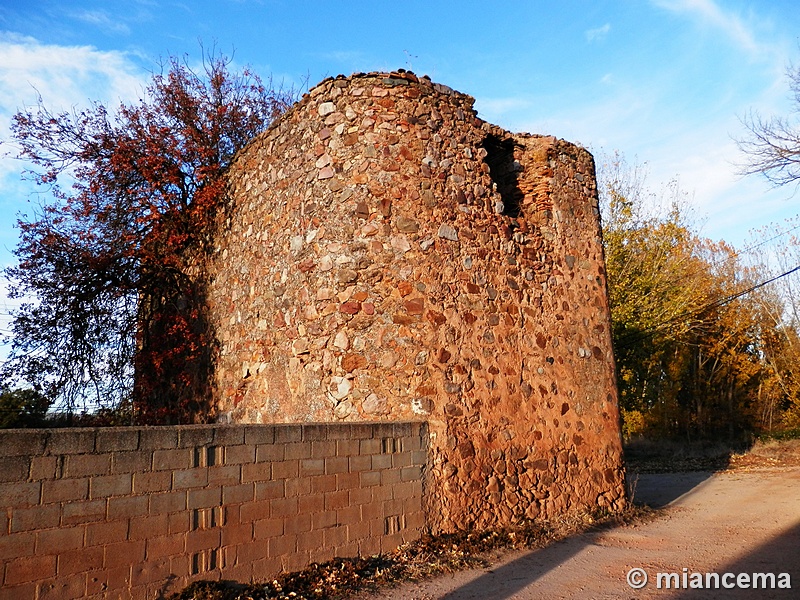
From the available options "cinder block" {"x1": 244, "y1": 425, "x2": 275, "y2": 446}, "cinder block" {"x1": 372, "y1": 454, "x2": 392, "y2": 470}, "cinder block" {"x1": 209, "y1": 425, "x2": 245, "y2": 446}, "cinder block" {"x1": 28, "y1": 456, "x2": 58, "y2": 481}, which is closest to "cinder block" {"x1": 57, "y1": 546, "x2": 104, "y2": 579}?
"cinder block" {"x1": 28, "y1": 456, "x2": 58, "y2": 481}

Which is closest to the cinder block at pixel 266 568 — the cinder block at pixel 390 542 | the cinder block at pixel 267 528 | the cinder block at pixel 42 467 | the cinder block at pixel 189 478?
the cinder block at pixel 267 528

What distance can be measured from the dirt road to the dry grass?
18 centimetres

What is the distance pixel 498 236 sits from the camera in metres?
7.69

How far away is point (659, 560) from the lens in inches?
239

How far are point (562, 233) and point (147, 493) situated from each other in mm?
5859

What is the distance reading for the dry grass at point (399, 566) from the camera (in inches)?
193

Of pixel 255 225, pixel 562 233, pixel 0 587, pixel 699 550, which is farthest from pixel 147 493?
pixel 562 233

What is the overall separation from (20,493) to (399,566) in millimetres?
3070

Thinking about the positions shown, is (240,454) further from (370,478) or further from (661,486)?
(661,486)

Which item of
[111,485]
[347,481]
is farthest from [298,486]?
[111,485]

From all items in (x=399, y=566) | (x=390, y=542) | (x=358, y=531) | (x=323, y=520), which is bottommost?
(x=399, y=566)

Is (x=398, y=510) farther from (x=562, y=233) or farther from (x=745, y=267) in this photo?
(x=745, y=267)

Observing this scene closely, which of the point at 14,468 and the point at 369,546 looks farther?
the point at 369,546

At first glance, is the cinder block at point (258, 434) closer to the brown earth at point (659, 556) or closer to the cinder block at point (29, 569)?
the brown earth at point (659, 556)
